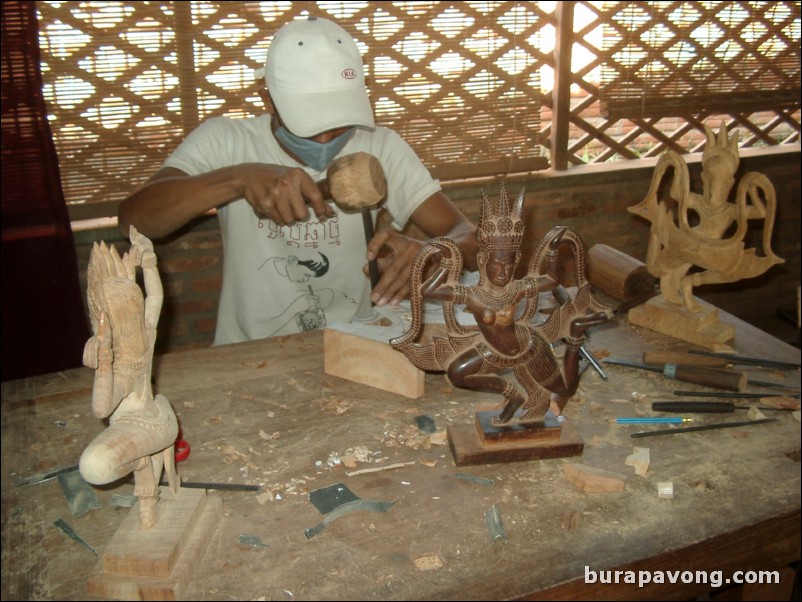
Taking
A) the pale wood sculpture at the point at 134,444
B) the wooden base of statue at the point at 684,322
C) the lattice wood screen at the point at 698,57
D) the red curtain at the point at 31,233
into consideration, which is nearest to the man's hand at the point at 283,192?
the pale wood sculpture at the point at 134,444

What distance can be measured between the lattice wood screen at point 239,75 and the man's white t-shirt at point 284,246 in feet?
2.17

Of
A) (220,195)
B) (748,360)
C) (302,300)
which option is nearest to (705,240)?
(748,360)

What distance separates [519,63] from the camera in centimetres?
294

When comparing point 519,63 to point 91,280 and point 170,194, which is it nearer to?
point 170,194

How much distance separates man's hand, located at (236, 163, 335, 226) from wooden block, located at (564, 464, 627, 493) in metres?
0.76

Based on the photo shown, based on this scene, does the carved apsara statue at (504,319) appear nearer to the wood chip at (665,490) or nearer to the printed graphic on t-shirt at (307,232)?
the wood chip at (665,490)

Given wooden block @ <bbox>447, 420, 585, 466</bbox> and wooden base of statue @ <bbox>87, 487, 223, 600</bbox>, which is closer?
wooden base of statue @ <bbox>87, 487, 223, 600</bbox>

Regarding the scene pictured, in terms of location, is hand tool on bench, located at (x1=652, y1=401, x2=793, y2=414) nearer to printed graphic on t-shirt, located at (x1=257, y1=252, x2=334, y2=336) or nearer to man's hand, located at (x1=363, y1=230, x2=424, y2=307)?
man's hand, located at (x1=363, y1=230, x2=424, y2=307)

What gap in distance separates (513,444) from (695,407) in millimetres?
402

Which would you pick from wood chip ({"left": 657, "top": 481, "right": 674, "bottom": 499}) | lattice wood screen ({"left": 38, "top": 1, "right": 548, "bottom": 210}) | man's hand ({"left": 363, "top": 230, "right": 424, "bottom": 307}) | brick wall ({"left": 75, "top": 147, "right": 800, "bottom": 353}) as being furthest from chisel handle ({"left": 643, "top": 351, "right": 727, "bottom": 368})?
lattice wood screen ({"left": 38, "top": 1, "right": 548, "bottom": 210})

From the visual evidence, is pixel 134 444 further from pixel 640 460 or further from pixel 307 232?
pixel 307 232

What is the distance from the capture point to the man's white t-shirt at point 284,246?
190 centimetres

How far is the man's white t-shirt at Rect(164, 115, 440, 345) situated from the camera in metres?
1.90

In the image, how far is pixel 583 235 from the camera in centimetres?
323
